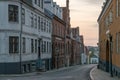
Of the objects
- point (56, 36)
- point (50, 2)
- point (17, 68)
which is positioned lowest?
point (17, 68)

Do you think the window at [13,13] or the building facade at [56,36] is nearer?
the window at [13,13]

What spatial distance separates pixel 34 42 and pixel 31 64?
3.89 meters

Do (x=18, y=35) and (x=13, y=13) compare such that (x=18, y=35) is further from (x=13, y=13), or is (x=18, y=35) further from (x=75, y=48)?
(x=75, y=48)

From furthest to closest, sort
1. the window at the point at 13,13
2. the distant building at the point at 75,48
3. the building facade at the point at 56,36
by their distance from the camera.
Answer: the distant building at the point at 75,48 → the building facade at the point at 56,36 → the window at the point at 13,13

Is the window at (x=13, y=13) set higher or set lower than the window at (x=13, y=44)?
higher

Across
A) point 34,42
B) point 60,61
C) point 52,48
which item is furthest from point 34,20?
point 60,61

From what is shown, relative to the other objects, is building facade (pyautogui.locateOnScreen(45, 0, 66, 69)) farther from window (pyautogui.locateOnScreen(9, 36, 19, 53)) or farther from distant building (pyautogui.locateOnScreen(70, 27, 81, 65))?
window (pyautogui.locateOnScreen(9, 36, 19, 53))

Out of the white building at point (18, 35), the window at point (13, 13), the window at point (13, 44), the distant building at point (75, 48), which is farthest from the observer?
the distant building at point (75, 48)

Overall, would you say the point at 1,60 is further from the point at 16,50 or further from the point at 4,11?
the point at 4,11

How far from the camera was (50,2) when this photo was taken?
7525 cm

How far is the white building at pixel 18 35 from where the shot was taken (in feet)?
150

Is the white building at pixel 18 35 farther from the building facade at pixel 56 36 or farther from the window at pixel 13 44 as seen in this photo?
the building facade at pixel 56 36

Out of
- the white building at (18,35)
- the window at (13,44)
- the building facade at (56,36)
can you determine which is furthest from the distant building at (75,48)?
the window at (13,44)

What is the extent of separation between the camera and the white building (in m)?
45.7
